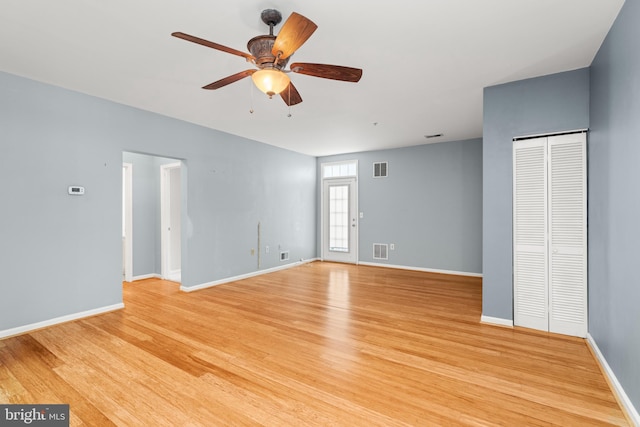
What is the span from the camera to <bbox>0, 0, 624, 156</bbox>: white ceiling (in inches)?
84.4

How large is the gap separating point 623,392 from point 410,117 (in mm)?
3794

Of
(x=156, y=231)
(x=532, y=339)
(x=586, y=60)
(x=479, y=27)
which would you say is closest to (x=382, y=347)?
(x=532, y=339)

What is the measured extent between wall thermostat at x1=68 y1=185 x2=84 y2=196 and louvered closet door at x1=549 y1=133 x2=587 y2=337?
17.4ft

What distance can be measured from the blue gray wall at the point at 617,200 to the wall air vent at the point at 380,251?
417cm

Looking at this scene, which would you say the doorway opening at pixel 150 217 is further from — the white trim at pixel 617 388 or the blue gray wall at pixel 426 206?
the white trim at pixel 617 388

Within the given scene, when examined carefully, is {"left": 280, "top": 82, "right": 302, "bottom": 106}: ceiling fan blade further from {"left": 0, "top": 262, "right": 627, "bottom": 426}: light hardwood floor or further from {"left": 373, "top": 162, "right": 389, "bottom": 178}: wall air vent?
{"left": 373, "top": 162, "right": 389, "bottom": 178}: wall air vent

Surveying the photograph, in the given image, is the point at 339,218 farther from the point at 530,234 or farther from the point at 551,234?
the point at 551,234

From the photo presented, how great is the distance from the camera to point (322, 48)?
2635 millimetres

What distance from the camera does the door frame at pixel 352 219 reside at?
734 cm

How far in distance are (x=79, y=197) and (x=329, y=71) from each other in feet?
11.1

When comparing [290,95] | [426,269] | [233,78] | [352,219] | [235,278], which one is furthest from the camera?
[352,219]

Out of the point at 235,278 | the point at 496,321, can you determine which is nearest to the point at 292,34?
the point at 496,321

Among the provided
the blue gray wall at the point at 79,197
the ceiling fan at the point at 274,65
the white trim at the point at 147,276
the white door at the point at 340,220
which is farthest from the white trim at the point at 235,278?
the ceiling fan at the point at 274,65

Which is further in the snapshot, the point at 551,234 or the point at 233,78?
the point at 551,234
